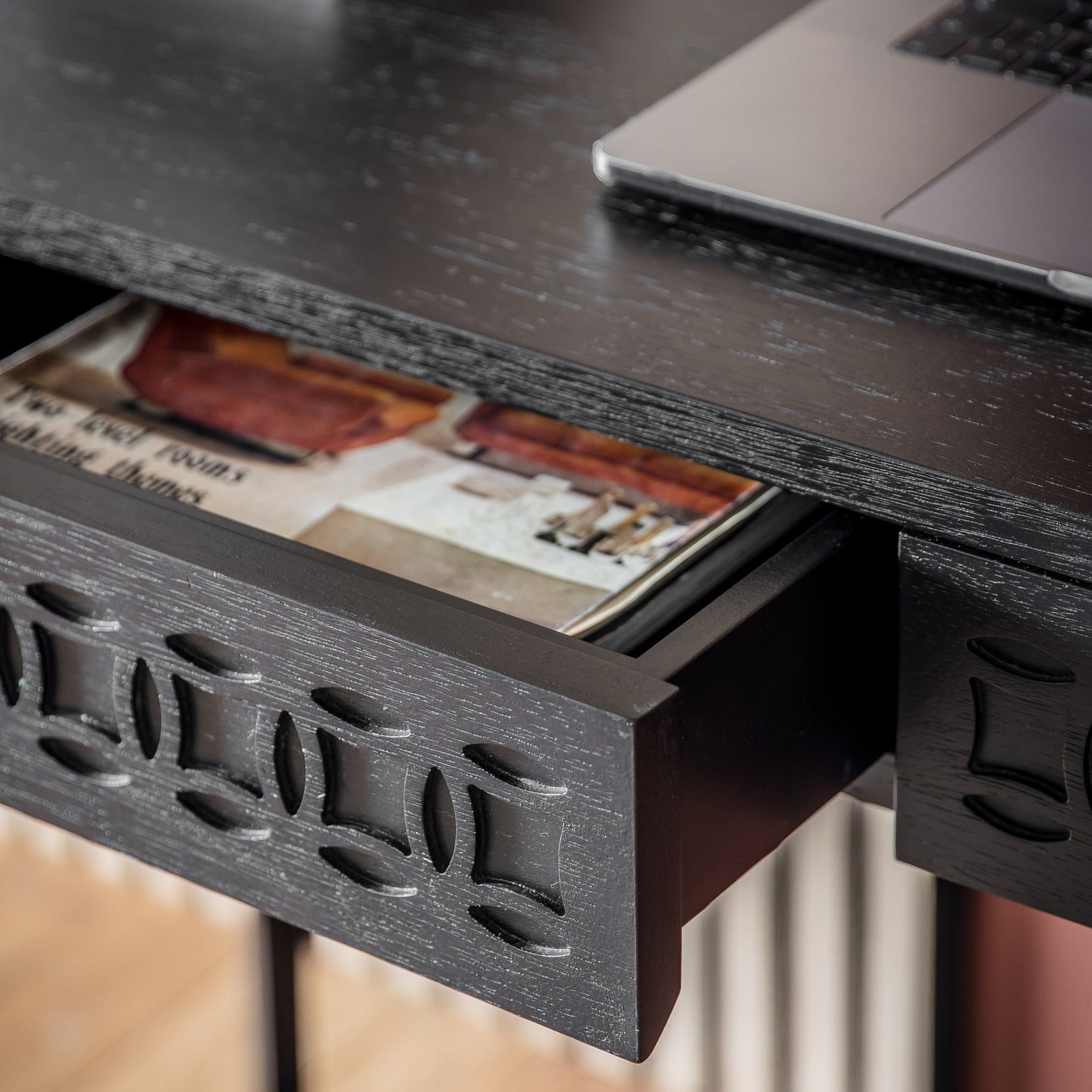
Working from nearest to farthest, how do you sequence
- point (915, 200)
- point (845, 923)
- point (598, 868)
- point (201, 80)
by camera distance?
point (598, 868), point (915, 200), point (201, 80), point (845, 923)

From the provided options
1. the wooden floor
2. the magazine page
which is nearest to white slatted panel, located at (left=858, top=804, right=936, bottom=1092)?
the wooden floor

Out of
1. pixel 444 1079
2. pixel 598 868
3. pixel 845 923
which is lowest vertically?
pixel 444 1079

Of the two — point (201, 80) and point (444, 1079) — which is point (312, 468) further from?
point (444, 1079)

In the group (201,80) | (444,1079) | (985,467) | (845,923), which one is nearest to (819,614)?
(985,467)

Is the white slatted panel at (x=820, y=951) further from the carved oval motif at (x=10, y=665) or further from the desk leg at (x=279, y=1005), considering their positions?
the carved oval motif at (x=10, y=665)

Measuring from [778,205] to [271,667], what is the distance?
0.75 ft

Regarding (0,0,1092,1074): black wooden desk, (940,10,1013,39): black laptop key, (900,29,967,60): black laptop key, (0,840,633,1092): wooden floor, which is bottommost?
(0,840,633,1092): wooden floor

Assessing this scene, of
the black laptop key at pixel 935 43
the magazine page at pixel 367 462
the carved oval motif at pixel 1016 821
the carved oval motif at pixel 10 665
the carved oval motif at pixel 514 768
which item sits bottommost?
the carved oval motif at pixel 1016 821

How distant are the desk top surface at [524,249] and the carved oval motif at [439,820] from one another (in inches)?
4.6

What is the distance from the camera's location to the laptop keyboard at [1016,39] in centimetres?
63

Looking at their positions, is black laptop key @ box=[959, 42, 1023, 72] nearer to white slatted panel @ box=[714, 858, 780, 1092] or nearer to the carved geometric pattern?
the carved geometric pattern

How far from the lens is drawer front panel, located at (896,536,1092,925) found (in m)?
0.44

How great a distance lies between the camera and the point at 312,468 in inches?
23.1

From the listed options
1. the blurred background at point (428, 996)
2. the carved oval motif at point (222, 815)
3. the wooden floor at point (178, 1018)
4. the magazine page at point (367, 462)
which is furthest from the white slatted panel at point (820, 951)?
the carved oval motif at point (222, 815)
